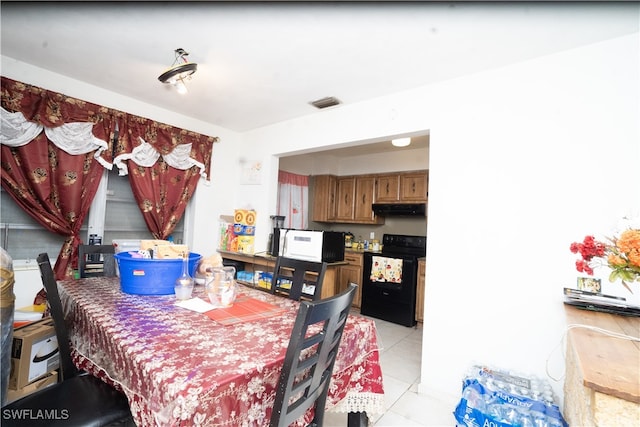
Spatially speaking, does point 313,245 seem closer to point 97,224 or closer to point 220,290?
point 220,290

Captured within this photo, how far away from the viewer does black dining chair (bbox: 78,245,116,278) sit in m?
2.17

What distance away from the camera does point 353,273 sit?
4211mm

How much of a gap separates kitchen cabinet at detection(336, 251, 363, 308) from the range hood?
82cm

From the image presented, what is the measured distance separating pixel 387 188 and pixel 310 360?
392 centimetres

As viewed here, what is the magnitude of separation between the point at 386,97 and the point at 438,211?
1134 mm

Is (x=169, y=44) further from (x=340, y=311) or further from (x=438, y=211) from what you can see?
(x=438, y=211)

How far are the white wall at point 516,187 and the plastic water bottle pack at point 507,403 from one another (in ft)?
0.66

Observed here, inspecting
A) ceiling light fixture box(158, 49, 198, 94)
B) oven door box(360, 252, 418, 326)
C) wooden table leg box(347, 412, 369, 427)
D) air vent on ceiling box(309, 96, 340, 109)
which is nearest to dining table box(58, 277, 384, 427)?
wooden table leg box(347, 412, 369, 427)

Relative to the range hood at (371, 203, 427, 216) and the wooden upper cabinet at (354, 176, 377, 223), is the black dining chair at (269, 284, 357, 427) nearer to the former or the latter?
the range hood at (371, 203, 427, 216)

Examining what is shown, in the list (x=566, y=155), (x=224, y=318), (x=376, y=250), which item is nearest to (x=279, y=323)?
(x=224, y=318)

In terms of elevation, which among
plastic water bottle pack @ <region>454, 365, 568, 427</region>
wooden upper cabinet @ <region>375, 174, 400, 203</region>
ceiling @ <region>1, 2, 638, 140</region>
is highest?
ceiling @ <region>1, 2, 638, 140</region>

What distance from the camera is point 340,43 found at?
74.4 inches

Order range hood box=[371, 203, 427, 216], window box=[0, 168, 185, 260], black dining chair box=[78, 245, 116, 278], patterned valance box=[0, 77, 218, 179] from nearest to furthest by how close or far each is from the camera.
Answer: black dining chair box=[78, 245, 116, 278], patterned valance box=[0, 77, 218, 179], window box=[0, 168, 185, 260], range hood box=[371, 203, 427, 216]

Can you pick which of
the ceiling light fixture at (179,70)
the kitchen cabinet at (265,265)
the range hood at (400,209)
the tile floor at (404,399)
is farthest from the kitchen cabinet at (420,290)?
the ceiling light fixture at (179,70)
